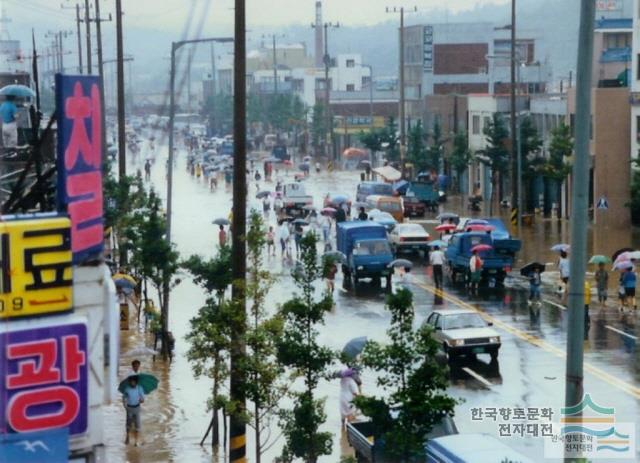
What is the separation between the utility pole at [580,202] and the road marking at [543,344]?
14877mm

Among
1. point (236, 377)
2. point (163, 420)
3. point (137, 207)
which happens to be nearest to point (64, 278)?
point (236, 377)

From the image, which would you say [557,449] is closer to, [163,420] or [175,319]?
[163,420]

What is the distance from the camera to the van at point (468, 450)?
19156 millimetres

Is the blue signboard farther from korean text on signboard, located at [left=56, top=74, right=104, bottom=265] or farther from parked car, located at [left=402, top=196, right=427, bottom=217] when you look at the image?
parked car, located at [left=402, top=196, right=427, bottom=217]

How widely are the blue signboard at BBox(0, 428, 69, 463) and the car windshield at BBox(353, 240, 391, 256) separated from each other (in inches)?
1370

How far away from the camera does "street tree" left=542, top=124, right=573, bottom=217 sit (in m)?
63.8

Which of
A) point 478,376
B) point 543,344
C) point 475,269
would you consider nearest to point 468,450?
point 478,376

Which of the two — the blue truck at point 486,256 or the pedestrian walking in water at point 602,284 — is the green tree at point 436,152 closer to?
the blue truck at point 486,256

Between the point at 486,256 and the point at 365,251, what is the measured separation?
3.96m

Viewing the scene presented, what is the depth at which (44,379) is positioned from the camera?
10297 millimetres

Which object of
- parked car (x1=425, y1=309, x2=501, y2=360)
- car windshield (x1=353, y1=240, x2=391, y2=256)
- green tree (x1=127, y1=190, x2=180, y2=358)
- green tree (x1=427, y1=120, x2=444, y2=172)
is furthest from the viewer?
green tree (x1=427, y1=120, x2=444, y2=172)

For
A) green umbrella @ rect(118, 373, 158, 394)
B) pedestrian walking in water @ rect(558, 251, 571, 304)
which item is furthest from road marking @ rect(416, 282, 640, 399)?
green umbrella @ rect(118, 373, 158, 394)

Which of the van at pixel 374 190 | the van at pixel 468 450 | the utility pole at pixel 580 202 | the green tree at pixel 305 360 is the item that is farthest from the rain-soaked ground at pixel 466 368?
the van at pixel 374 190

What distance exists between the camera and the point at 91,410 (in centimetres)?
1082
